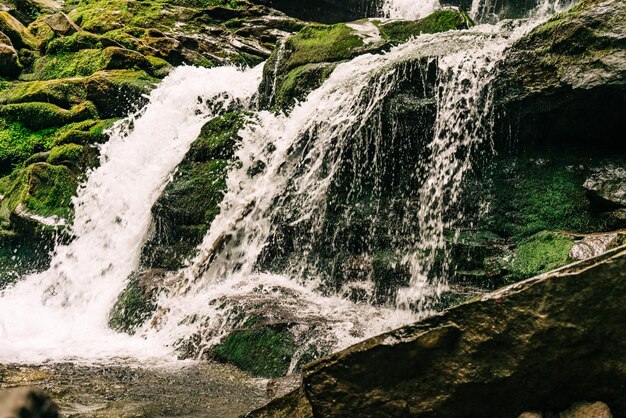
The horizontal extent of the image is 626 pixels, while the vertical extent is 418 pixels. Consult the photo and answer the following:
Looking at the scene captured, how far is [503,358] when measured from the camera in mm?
3178

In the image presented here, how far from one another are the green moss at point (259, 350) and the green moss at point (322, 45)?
649cm

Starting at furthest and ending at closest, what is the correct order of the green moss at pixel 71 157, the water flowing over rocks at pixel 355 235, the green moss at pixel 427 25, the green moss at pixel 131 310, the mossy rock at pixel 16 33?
the mossy rock at pixel 16 33
the green moss at pixel 71 157
the green moss at pixel 427 25
the green moss at pixel 131 310
the water flowing over rocks at pixel 355 235

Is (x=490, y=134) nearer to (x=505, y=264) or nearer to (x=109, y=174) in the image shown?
(x=505, y=264)

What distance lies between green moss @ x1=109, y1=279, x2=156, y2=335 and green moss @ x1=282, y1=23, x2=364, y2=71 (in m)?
5.68

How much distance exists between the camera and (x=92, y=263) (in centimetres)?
1116

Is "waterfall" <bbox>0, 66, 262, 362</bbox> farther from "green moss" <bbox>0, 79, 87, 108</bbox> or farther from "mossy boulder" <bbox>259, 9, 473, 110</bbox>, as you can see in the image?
"green moss" <bbox>0, 79, 87, 108</bbox>

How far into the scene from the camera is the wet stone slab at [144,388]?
4752 mm

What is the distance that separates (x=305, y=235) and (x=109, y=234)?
512 cm

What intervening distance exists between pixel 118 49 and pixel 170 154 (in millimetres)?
7403

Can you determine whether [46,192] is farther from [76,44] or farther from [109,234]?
[76,44]

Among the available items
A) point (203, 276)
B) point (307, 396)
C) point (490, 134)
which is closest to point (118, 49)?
point (203, 276)

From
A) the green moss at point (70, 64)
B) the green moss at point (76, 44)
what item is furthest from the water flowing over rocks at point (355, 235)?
the green moss at point (76, 44)

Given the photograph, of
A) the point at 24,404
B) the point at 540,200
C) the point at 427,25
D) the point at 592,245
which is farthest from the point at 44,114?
the point at 24,404

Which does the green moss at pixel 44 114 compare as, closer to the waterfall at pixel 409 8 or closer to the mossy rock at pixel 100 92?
the mossy rock at pixel 100 92
